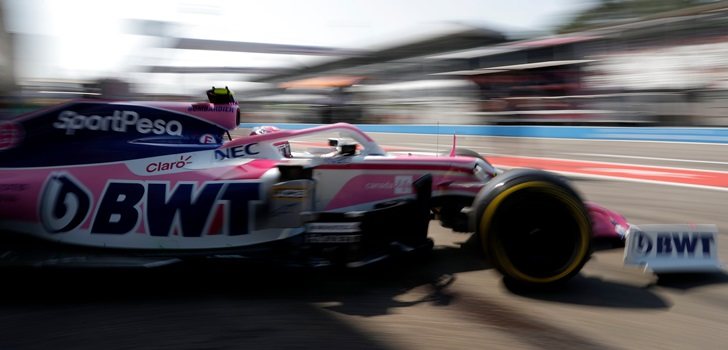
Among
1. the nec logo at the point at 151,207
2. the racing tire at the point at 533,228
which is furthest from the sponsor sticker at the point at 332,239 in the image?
the racing tire at the point at 533,228

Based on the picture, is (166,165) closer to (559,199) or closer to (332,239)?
(332,239)

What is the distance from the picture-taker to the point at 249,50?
22.0 meters

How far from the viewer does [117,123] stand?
12.1ft

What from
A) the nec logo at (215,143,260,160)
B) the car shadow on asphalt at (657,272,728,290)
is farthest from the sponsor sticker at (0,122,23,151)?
the car shadow on asphalt at (657,272,728,290)

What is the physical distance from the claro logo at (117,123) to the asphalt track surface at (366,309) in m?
0.94

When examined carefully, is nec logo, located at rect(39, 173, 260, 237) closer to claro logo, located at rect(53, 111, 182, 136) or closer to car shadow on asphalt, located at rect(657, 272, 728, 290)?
claro logo, located at rect(53, 111, 182, 136)

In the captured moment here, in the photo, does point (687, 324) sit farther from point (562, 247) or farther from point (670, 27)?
point (670, 27)

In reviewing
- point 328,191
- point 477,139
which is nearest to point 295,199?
point 328,191

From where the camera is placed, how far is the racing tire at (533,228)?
3223mm

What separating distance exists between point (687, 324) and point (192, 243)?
270 centimetres

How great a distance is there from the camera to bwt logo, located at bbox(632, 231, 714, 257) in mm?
3318

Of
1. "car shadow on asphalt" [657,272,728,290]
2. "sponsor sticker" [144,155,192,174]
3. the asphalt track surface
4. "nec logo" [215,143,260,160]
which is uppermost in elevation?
"nec logo" [215,143,260,160]

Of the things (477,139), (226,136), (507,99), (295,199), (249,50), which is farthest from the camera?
(249,50)

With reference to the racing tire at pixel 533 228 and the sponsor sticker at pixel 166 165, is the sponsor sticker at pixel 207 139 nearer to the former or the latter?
the sponsor sticker at pixel 166 165
